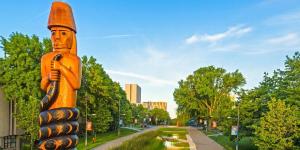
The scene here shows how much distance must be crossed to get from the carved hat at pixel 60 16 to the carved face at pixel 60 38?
15 cm

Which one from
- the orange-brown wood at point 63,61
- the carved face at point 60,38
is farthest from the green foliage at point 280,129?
the carved face at point 60,38

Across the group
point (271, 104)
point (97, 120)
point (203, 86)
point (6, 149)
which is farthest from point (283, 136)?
point (203, 86)

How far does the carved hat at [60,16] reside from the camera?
10.2m

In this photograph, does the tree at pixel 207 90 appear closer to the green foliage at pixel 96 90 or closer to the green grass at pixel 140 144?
the green foliage at pixel 96 90

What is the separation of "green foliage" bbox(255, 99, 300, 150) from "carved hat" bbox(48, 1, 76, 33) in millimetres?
17918

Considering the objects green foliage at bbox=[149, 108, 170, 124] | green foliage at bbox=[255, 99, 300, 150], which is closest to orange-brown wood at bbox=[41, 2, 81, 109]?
green foliage at bbox=[255, 99, 300, 150]

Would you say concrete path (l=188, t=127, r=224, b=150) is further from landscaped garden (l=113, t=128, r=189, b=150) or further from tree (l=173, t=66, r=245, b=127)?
tree (l=173, t=66, r=245, b=127)

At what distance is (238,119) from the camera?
32.8 m

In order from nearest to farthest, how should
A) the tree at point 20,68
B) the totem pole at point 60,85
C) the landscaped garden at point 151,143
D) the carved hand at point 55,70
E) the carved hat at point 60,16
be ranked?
the totem pole at point 60,85
the carved hand at point 55,70
the carved hat at point 60,16
the landscaped garden at point 151,143
the tree at point 20,68

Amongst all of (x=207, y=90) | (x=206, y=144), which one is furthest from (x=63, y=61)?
(x=207, y=90)

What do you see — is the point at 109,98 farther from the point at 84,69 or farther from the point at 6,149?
the point at 6,149

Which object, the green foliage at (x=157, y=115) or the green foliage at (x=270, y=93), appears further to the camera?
the green foliage at (x=157, y=115)

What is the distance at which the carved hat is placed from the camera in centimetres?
1025

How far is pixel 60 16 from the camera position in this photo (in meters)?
10.3
